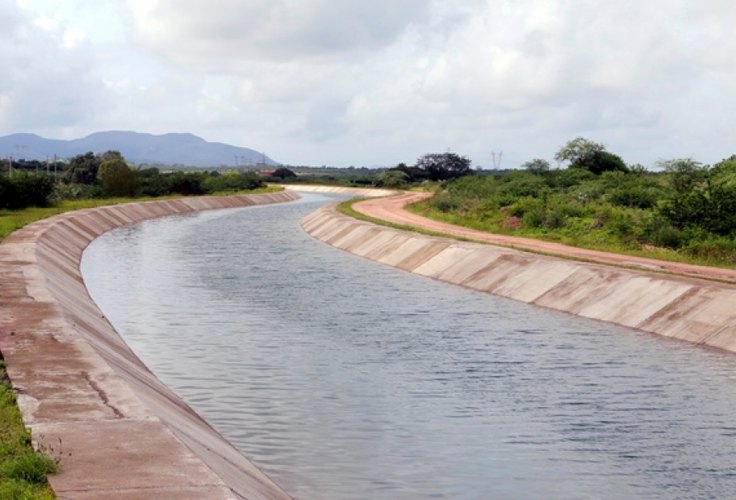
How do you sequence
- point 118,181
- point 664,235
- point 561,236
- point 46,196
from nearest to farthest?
point 664,235 < point 561,236 < point 46,196 < point 118,181

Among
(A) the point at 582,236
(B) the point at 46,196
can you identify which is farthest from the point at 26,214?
(A) the point at 582,236

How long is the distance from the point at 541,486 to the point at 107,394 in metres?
6.37

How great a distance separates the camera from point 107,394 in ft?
47.5

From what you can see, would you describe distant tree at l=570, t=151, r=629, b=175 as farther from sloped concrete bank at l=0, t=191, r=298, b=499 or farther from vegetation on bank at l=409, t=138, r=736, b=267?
sloped concrete bank at l=0, t=191, r=298, b=499

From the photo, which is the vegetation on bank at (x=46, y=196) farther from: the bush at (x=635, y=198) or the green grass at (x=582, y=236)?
the bush at (x=635, y=198)

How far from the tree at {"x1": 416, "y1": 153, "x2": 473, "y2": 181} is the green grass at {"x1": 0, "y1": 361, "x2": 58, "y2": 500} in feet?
537

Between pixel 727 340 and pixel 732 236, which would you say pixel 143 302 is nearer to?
pixel 727 340

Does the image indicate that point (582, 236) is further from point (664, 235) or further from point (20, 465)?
point (20, 465)

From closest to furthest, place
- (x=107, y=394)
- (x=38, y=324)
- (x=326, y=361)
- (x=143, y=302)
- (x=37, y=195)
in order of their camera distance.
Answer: (x=107, y=394) < (x=38, y=324) < (x=326, y=361) < (x=143, y=302) < (x=37, y=195)

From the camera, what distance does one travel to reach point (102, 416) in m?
13.2

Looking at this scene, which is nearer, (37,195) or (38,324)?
(38,324)

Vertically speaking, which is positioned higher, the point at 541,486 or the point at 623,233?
the point at 623,233

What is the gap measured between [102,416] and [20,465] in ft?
9.51

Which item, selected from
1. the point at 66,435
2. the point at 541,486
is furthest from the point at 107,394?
the point at 541,486
